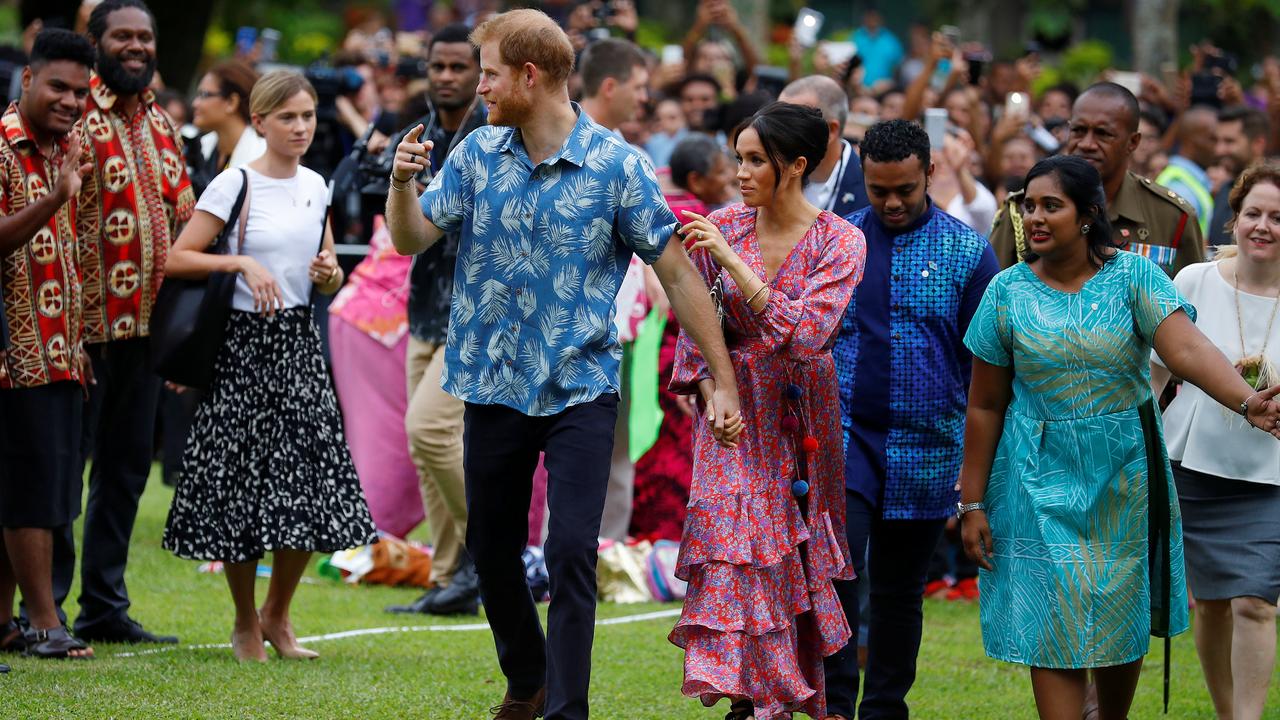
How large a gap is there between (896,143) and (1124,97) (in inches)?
54.2

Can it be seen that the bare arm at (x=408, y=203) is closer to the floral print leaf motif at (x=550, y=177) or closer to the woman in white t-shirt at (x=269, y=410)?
the floral print leaf motif at (x=550, y=177)

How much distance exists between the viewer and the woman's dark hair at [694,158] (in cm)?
937

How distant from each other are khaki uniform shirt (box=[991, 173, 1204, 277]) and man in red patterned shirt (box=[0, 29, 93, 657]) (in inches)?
149

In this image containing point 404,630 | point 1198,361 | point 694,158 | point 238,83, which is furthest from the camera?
point 694,158

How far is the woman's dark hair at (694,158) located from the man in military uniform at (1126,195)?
273 centimetres

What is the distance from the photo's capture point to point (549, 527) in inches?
216

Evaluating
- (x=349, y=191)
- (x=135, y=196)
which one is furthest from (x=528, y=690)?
(x=349, y=191)

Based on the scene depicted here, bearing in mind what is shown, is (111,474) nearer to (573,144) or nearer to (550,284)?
(550,284)

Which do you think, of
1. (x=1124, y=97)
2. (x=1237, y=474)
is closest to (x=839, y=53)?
(x=1124, y=97)

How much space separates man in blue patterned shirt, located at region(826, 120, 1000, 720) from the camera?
6.08m

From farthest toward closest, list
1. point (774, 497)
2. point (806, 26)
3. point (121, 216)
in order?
point (806, 26)
point (121, 216)
point (774, 497)

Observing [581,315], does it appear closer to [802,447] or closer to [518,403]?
[518,403]

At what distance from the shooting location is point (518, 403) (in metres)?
5.47

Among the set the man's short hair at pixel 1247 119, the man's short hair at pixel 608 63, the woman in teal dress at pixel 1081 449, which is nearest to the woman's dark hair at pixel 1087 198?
the woman in teal dress at pixel 1081 449
